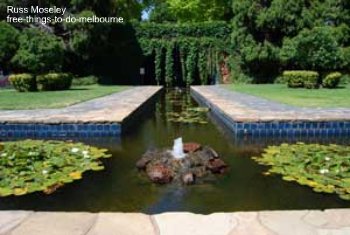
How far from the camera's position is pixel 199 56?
2359 cm

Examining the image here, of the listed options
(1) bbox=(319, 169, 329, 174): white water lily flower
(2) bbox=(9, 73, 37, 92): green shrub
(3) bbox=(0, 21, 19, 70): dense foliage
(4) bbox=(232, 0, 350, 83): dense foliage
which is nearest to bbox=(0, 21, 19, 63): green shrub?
(3) bbox=(0, 21, 19, 70): dense foliage

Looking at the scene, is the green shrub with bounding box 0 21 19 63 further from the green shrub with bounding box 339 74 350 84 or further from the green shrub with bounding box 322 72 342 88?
the green shrub with bounding box 339 74 350 84

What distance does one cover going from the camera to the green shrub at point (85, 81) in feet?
68.2

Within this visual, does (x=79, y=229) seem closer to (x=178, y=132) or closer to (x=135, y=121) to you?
(x=178, y=132)

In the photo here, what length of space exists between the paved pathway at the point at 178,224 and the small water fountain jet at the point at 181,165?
63.0 inches

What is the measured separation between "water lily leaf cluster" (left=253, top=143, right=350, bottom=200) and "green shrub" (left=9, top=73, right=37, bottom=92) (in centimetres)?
1068

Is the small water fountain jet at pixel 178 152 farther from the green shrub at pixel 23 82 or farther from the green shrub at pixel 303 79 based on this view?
the green shrub at pixel 303 79

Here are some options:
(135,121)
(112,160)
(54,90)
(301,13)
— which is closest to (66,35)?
(54,90)

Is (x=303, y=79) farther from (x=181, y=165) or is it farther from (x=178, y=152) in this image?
(x=181, y=165)

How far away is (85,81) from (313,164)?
17.5 meters

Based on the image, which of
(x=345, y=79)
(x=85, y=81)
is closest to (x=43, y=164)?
(x=85, y=81)

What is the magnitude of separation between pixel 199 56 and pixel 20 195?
20249 millimetres

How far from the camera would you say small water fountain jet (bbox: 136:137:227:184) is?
450 centimetres

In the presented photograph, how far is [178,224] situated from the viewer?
107 inches
